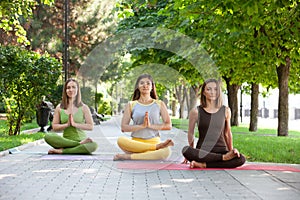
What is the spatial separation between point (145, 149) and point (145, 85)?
140 cm

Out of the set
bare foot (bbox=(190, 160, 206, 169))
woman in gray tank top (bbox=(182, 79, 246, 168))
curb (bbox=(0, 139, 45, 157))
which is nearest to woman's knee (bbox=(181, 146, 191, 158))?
woman in gray tank top (bbox=(182, 79, 246, 168))

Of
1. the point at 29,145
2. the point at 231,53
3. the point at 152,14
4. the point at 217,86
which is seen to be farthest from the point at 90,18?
the point at 217,86

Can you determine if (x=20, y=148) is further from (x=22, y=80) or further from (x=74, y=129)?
(x=22, y=80)

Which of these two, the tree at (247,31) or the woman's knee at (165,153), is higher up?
the tree at (247,31)

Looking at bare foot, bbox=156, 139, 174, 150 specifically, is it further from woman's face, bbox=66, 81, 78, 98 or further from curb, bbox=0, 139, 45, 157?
curb, bbox=0, 139, 45, 157

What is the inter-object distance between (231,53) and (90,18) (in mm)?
19670

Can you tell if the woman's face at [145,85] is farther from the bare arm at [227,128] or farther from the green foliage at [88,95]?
the bare arm at [227,128]

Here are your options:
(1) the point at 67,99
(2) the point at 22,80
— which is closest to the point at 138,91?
(1) the point at 67,99

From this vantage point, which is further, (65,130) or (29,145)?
(29,145)

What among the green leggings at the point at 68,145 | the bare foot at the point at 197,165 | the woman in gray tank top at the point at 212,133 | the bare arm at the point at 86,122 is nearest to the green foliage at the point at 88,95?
the woman in gray tank top at the point at 212,133

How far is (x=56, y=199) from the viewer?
6.97m

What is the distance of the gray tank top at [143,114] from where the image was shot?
9.86 meters

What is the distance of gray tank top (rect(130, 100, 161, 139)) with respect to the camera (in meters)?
9.86

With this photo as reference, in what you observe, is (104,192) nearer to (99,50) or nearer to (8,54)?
(99,50)
